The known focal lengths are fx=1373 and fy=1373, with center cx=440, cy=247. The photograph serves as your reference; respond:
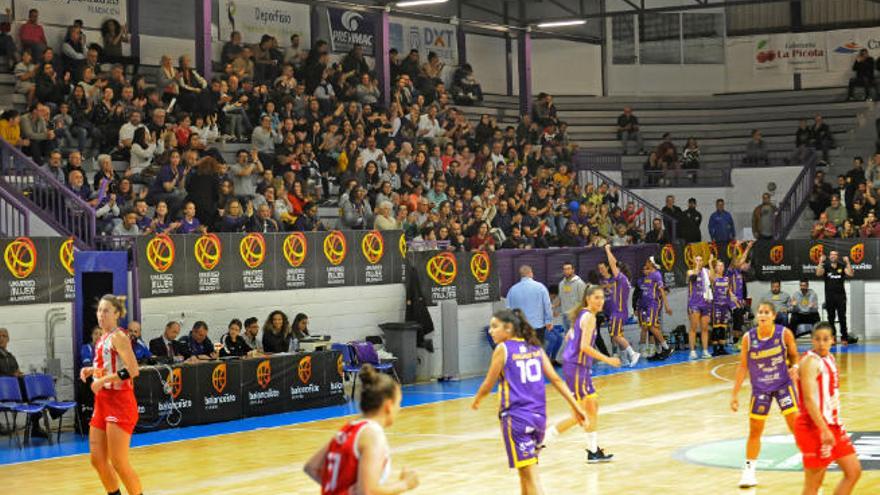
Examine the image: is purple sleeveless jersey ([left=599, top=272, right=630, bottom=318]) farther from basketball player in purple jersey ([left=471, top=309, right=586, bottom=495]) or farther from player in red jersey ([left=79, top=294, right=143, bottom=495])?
player in red jersey ([left=79, top=294, right=143, bottom=495])

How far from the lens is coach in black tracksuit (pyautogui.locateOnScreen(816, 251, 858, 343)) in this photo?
2914cm

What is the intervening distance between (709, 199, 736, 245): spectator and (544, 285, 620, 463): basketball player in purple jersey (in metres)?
18.9

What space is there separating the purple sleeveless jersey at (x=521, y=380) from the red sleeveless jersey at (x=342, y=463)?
13.8 feet

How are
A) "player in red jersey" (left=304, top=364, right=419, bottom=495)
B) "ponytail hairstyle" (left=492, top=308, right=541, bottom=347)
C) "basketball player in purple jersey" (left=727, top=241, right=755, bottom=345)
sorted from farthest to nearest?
1. "basketball player in purple jersey" (left=727, top=241, right=755, bottom=345)
2. "ponytail hairstyle" (left=492, top=308, right=541, bottom=347)
3. "player in red jersey" (left=304, top=364, right=419, bottom=495)

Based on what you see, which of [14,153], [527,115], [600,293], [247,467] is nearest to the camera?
[600,293]

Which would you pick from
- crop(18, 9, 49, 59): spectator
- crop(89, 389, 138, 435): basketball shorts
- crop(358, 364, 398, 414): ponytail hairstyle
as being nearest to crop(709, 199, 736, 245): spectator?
crop(18, 9, 49, 59): spectator

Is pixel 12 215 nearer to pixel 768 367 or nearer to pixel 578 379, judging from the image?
pixel 578 379

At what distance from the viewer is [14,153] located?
19.4 meters

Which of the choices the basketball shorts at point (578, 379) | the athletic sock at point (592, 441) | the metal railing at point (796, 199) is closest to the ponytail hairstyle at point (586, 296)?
the basketball shorts at point (578, 379)

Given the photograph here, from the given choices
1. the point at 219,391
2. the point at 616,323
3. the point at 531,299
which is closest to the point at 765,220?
the point at 616,323

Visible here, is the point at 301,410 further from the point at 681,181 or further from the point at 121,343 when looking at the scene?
the point at 681,181

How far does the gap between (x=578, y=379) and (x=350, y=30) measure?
20.4 metres

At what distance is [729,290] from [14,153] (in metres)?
15.3

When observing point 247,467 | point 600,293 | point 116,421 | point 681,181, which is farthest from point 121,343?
point 681,181
